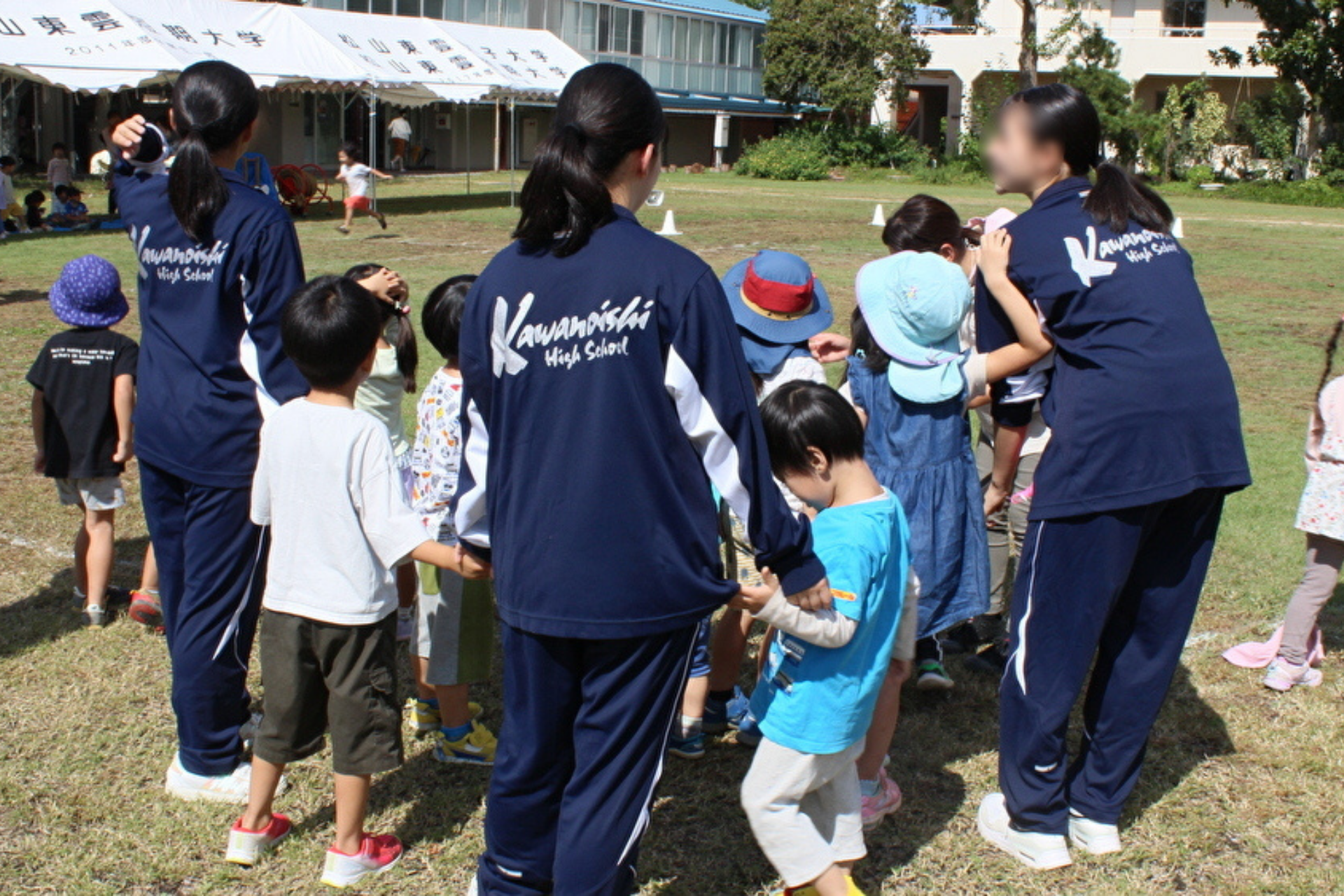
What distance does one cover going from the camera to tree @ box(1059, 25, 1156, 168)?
39688mm

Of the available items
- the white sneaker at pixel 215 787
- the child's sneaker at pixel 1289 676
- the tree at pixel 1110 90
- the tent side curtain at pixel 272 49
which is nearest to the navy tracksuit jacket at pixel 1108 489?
the child's sneaker at pixel 1289 676

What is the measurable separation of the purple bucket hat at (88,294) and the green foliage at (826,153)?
35338 mm

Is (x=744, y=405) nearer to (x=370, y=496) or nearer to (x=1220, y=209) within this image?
(x=370, y=496)

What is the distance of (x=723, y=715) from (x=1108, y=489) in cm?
149

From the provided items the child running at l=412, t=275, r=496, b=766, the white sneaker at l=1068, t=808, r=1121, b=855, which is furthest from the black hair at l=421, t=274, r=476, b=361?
the white sneaker at l=1068, t=808, r=1121, b=855

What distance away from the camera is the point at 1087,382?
9.36 feet

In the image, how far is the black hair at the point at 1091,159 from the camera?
112 inches

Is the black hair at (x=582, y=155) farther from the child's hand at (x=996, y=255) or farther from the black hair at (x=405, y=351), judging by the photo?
the black hair at (x=405, y=351)

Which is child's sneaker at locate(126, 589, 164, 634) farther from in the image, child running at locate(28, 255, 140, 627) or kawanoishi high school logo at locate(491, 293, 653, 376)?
kawanoishi high school logo at locate(491, 293, 653, 376)

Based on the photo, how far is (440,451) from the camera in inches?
135

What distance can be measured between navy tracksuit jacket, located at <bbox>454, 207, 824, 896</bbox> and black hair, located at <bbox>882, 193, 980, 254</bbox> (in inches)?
71.7

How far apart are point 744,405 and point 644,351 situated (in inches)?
8.1

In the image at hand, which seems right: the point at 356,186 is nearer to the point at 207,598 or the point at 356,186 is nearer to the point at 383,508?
the point at 207,598

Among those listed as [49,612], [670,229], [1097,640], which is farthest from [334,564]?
[670,229]
